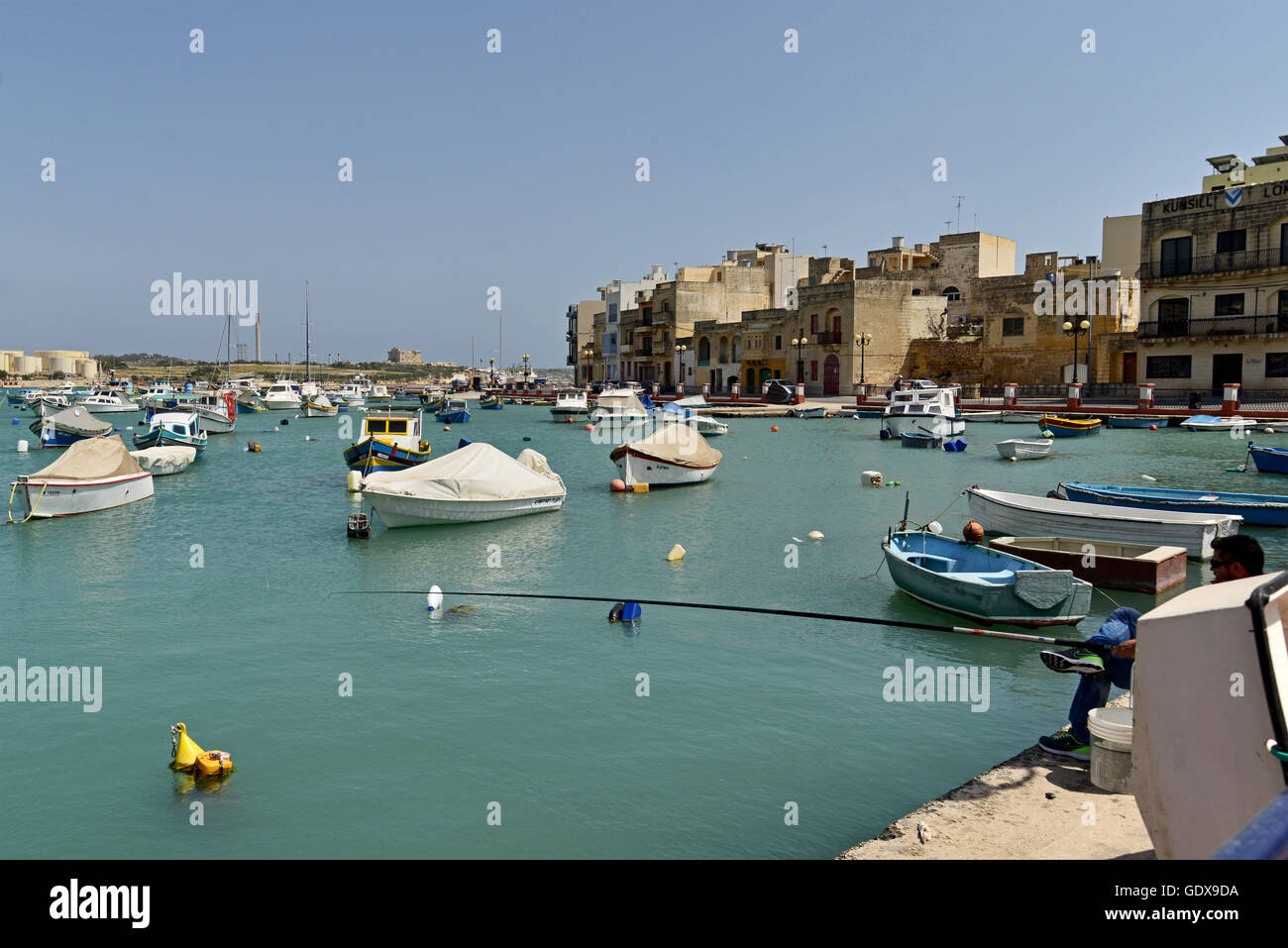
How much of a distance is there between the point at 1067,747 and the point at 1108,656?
1.34m

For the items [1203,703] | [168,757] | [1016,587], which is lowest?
[168,757]

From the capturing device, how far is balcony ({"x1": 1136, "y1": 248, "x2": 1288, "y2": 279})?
48.9 metres

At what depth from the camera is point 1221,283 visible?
51344 millimetres

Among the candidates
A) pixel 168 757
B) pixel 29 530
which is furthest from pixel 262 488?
pixel 168 757

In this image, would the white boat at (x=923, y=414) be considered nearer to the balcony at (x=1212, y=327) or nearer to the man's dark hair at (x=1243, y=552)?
the balcony at (x=1212, y=327)

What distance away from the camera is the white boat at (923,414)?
150ft

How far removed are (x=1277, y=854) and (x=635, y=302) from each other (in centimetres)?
10238

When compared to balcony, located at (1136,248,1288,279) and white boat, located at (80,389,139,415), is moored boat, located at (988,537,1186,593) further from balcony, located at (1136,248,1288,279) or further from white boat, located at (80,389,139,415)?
white boat, located at (80,389,139,415)

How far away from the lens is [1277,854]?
241 centimetres

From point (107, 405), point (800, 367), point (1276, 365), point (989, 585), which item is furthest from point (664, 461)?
point (107, 405)

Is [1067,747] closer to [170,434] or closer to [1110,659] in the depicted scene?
[1110,659]

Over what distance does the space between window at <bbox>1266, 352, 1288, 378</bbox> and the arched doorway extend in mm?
28756
